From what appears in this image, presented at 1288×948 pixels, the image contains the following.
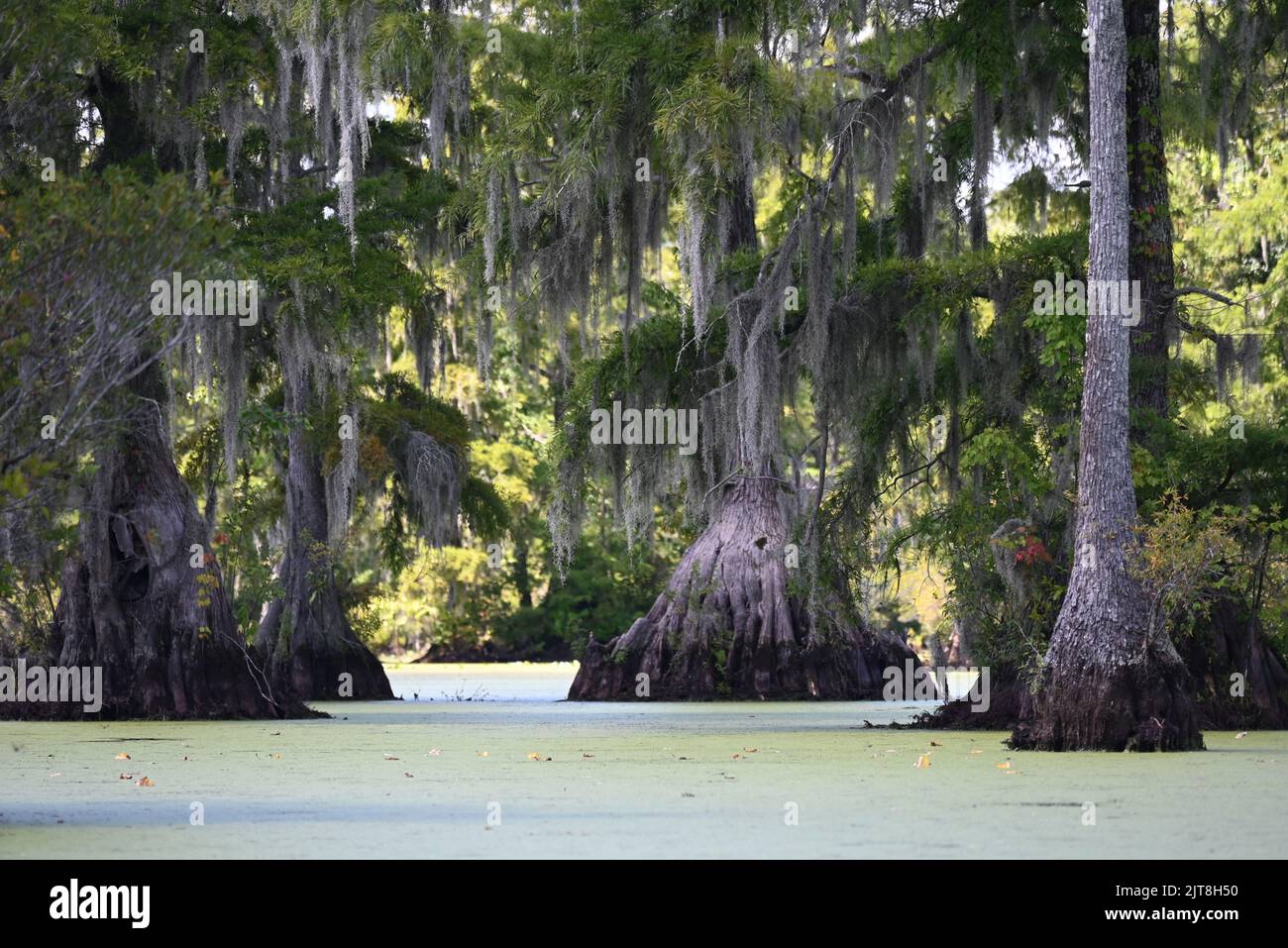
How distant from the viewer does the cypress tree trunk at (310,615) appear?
22500 millimetres

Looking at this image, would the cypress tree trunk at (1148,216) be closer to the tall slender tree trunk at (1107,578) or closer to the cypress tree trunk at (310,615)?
the tall slender tree trunk at (1107,578)

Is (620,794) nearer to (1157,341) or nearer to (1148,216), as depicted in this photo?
(1157,341)

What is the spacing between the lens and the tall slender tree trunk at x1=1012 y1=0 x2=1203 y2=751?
12.5 metres

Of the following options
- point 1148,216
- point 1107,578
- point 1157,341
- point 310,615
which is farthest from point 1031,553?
point 310,615

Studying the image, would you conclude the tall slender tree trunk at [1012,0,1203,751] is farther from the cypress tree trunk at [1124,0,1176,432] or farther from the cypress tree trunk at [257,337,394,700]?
the cypress tree trunk at [257,337,394,700]

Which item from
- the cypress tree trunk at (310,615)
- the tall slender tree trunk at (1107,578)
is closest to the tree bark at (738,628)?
the cypress tree trunk at (310,615)

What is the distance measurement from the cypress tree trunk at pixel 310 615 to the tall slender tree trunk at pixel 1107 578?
34.4 feet

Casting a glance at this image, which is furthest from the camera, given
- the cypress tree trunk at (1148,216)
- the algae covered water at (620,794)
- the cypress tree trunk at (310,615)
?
the cypress tree trunk at (310,615)

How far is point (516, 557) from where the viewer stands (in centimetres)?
4322

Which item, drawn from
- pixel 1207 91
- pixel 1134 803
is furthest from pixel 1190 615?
pixel 1207 91

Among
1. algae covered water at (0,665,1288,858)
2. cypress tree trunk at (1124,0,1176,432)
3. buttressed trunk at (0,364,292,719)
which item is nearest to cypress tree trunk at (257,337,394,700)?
buttressed trunk at (0,364,292,719)

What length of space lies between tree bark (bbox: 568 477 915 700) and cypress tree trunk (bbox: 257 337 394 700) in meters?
2.97

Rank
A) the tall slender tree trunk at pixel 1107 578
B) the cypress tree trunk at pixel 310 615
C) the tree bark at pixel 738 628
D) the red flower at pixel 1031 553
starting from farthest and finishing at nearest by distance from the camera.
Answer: the cypress tree trunk at pixel 310 615 < the tree bark at pixel 738 628 < the red flower at pixel 1031 553 < the tall slender tree trunk at pixel 1107 578
